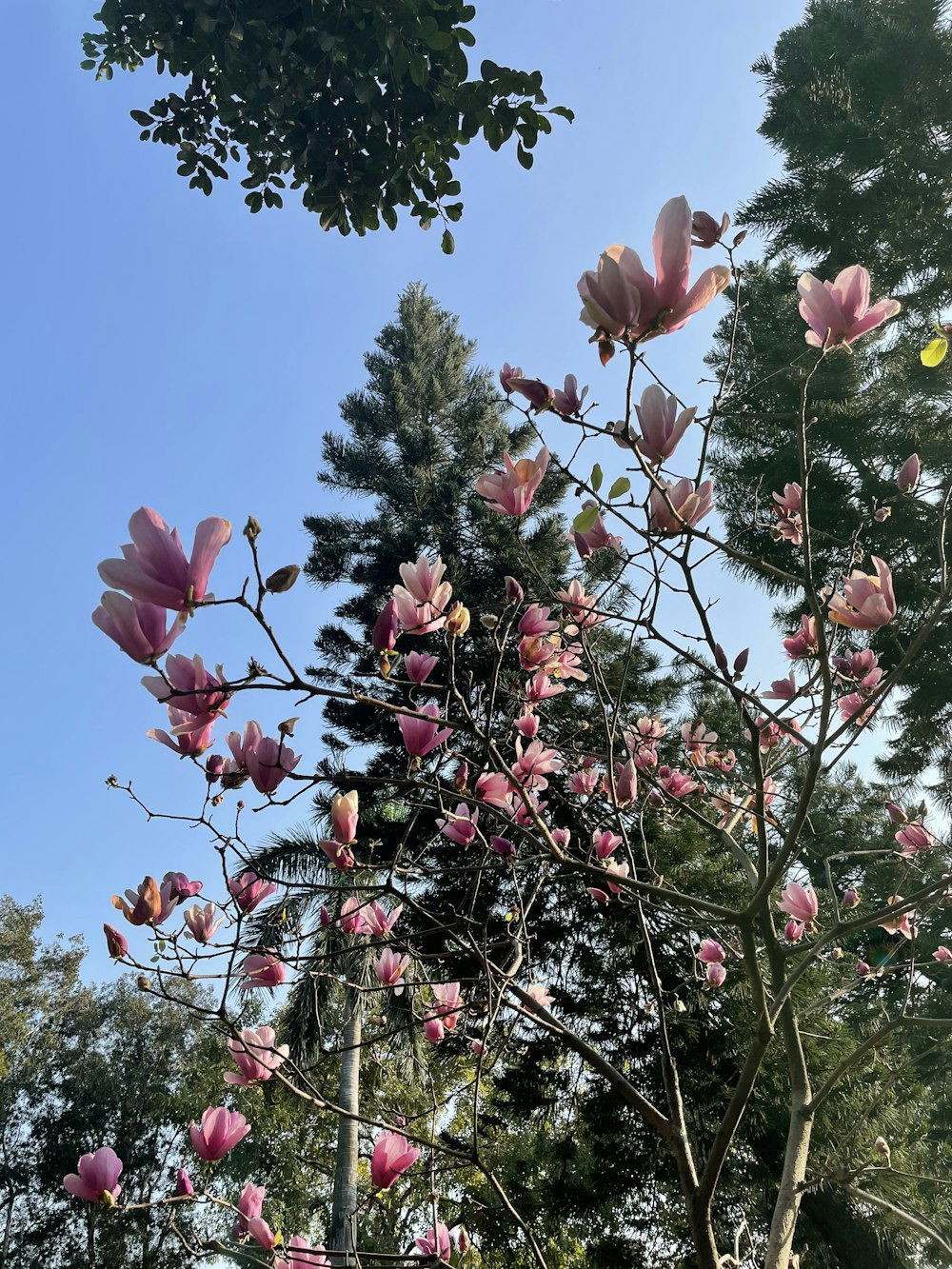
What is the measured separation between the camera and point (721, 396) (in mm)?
1493

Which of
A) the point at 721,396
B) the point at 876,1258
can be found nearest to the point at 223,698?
the point at 721,396

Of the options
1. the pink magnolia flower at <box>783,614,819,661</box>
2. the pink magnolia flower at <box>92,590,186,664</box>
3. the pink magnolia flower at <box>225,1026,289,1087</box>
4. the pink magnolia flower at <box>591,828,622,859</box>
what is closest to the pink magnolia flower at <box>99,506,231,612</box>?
the pink magnolia flower at <box>92,590,186,664</box>

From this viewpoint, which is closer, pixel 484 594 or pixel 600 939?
pixel 600 939

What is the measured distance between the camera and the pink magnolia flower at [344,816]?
4.49ft

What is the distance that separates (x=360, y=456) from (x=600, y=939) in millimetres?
7520

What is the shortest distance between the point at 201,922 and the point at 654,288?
1.36m

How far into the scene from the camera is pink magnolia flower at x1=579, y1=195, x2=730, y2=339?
2.98 ft

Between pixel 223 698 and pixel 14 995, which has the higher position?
pixel 14 995

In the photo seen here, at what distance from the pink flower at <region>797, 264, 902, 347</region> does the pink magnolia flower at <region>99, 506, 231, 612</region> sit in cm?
92

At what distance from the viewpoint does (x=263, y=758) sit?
1.27 m

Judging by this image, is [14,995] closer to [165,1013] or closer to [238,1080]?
[165,1013]

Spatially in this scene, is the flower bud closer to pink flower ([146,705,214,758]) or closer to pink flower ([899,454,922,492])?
pink flower ([146,705,214,758])

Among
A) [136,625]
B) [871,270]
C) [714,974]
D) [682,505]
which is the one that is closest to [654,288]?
[682,505]

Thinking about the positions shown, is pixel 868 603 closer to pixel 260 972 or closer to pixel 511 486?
pixel 511 486
